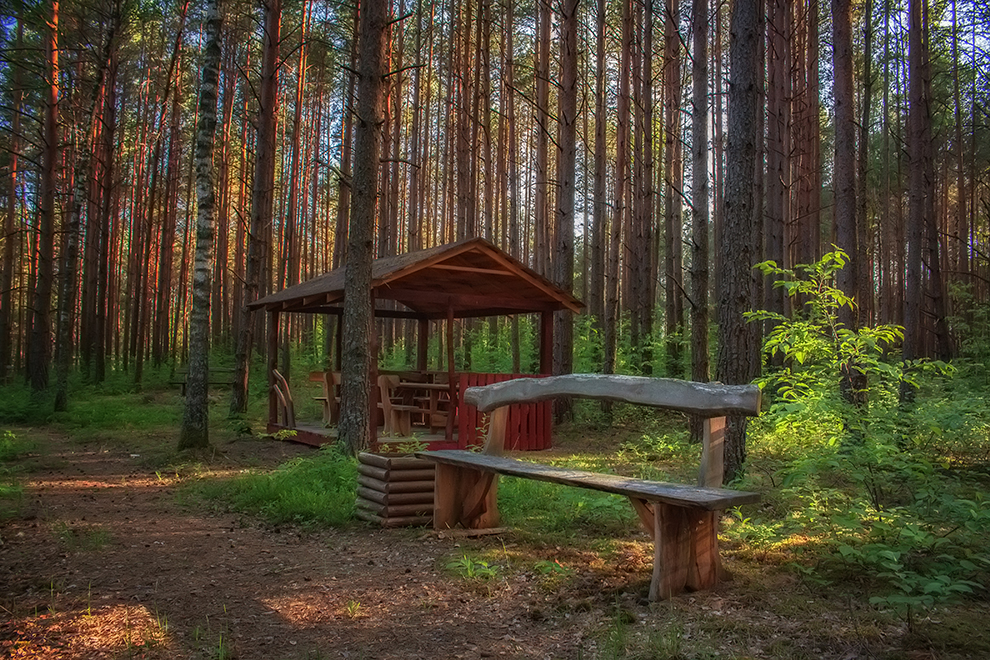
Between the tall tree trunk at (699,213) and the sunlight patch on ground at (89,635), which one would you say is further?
the tall tree trunk at (699,213)

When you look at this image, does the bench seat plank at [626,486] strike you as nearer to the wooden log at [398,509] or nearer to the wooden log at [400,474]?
the wooden log at [400,474]

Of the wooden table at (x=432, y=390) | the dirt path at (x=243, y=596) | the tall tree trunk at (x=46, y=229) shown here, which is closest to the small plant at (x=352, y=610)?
the dirt path at (x=243, y=596)

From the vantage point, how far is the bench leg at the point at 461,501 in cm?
598

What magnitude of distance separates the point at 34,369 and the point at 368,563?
1571cm

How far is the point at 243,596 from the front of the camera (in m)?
4.30

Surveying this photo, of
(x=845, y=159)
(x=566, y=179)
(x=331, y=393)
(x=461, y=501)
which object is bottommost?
(x=461, y=501)

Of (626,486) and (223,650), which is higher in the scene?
(626,486)

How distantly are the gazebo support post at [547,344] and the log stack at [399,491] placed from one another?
638 cm

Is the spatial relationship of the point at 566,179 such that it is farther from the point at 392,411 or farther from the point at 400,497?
the point at 400,497

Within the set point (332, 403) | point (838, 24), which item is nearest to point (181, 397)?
point (332, 403)

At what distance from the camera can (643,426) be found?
13742 mm

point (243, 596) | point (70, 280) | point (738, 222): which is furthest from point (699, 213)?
point (70, 280)

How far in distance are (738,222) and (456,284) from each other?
7133 millimetres

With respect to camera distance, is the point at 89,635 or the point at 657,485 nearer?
the point at 89,635
